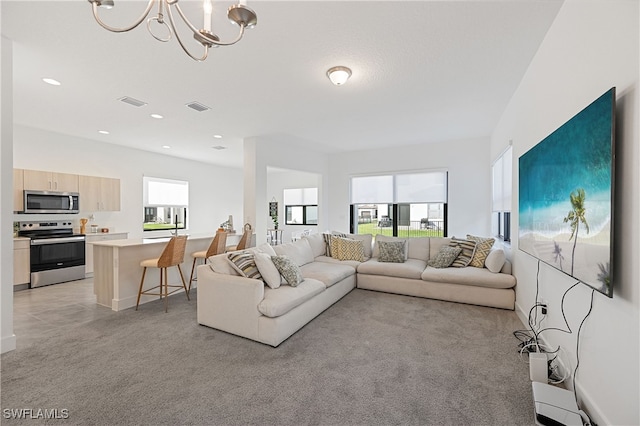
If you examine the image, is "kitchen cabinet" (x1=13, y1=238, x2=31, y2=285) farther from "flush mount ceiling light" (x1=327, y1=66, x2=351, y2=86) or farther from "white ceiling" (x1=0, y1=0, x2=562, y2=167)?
"flush mount ceiling light" (x1=327, y1=66, x2=351, y2=86)

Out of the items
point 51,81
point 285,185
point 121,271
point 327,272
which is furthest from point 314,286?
point 285,185

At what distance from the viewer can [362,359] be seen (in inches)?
95.0

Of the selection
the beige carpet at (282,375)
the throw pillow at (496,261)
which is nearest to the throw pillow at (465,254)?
the throw pillow at (496,261)

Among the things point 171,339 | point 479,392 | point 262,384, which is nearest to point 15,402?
point 171,339

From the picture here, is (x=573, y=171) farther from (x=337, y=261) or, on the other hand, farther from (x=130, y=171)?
(x=130, y=171)

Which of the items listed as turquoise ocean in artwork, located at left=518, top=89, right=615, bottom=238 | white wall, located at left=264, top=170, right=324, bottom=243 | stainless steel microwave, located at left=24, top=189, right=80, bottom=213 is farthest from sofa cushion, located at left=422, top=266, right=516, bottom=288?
stainless steel microwave, located at left=24, top=189, right=80, bottom=213

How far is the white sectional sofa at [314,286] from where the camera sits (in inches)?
108

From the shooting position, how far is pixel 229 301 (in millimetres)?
2877

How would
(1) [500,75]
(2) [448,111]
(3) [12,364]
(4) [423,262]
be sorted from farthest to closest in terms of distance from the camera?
(4) [423,262] < (2) [448,111] < (1) [500,75] < (3) [12,364]

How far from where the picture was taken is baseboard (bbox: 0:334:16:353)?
8.02ft

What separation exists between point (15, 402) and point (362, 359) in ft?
8.15

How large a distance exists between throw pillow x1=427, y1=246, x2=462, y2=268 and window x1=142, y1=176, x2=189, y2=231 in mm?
5821

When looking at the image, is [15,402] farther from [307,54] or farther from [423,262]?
[423,262]

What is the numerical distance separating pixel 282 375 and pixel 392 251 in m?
3.09
